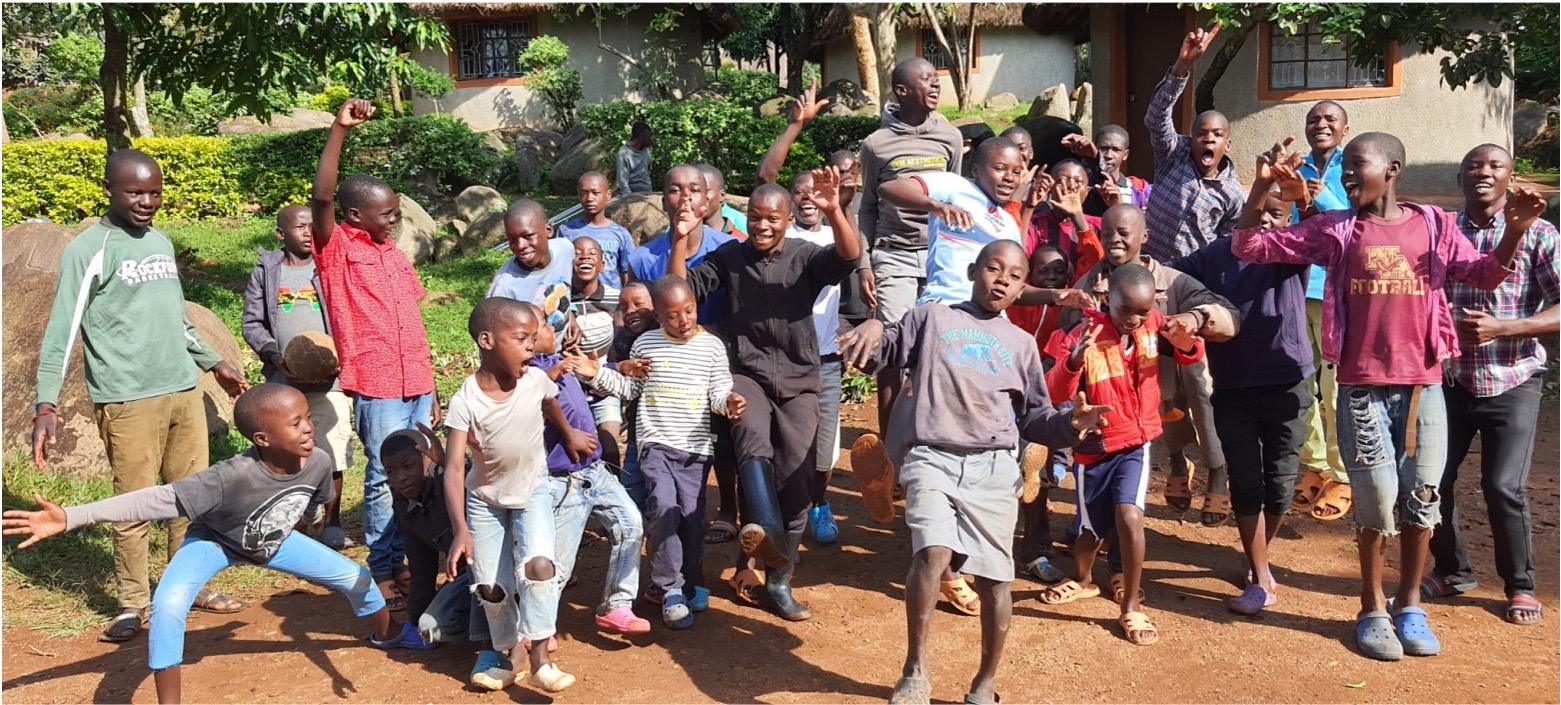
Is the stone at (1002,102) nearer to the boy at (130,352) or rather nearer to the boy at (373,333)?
the boy at (373,333)

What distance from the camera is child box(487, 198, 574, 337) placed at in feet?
17.6

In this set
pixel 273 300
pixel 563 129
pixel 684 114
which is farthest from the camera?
pixel 563 129

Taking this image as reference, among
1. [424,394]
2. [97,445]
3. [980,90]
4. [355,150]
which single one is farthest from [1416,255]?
[980,90]

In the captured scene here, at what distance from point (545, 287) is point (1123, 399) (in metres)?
2.52

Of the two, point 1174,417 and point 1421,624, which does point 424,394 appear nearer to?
point 1174,417

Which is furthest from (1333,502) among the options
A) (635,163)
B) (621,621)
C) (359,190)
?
(635,163)

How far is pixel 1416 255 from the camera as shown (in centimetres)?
458

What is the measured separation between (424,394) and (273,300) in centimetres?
119

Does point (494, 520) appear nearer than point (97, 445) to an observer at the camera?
Yes

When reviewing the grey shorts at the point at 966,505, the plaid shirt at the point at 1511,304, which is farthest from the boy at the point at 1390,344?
the grey shorts at the point at 966,505

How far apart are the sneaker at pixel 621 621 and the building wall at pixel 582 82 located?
1919 cm

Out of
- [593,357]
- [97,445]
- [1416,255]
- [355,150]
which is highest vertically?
[355,150]

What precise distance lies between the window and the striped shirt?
19.2 meters

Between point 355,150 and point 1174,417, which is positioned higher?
point 355,150
